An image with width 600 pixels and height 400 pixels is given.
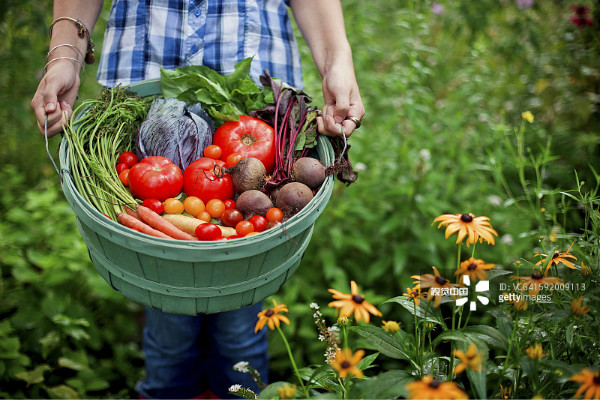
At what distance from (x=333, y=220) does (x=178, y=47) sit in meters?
1.19

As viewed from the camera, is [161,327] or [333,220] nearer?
[161,327]

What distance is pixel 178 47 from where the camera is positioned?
169cm

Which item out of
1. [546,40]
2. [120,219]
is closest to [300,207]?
[120,219]

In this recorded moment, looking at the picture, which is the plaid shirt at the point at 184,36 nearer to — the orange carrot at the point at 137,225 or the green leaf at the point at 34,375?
the orange carrot at the point at 137,225

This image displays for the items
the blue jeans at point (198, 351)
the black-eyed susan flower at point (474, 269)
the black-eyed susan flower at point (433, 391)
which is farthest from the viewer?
the blue jeans at point (198, 351)

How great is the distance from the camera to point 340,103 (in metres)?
1.45

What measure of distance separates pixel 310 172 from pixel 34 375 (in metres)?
1.47

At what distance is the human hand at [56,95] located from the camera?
1346 millimetres

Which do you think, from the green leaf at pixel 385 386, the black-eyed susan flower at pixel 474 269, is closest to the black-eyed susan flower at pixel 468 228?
the black-eyed susan flower at pixel 474 269

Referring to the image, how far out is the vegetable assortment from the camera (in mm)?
1349

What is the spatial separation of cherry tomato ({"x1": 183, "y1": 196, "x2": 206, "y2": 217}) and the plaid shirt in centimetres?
57

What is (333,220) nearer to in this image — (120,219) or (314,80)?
(314,80)

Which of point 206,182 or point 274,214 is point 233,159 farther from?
point 274,214

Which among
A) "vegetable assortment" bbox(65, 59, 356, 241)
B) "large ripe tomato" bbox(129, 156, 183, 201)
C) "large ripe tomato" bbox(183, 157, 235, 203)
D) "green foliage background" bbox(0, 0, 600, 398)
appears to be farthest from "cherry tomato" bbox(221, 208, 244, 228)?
"green foliage background" bbox(0, 0, 600, 398)
